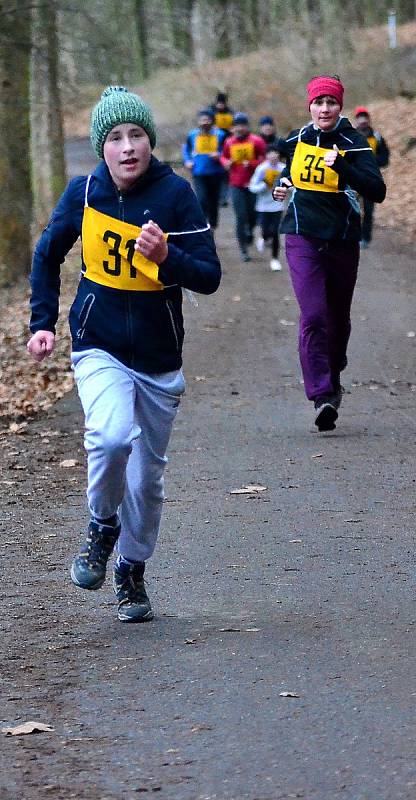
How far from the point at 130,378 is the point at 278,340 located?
31.5 feet

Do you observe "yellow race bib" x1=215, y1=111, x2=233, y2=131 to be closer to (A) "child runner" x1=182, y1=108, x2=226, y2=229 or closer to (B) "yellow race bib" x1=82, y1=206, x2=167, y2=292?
(A) "child runner" x1=182, y1=108, x2=226, y2=229

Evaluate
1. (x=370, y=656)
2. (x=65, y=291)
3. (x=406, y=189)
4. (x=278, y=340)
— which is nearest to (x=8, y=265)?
(x=65, y=291)

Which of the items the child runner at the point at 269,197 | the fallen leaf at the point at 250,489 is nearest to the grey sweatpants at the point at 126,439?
the fallen leaf at the point at 250,489

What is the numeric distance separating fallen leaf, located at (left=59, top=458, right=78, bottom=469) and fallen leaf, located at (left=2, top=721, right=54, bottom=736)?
16.5 feet

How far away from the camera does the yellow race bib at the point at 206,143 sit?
2311cm

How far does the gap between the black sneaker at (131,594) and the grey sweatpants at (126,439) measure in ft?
0.21

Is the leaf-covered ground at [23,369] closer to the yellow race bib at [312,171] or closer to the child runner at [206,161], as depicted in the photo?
the yellow race bib at [312,171]

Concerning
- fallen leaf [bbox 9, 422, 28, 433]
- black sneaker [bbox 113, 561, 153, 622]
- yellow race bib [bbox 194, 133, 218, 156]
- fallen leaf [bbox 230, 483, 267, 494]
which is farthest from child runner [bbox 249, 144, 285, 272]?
black sneaker [bbox 113, 561, 153, 622]

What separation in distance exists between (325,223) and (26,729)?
580cm

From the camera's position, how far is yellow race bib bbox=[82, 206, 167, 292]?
17.8 feet

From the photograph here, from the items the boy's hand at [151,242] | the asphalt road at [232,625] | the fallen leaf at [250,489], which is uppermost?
the boy's hand at [151,242]

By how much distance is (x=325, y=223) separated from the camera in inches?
382

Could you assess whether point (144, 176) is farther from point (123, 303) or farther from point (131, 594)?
point (131, 594)

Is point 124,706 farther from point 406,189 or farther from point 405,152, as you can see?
point 405,152
